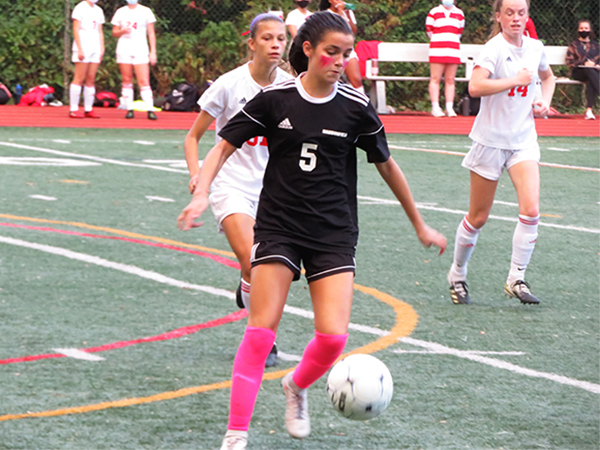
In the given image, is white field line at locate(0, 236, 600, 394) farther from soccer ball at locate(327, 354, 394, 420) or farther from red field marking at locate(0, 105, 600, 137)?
red field marking at locate(0, 105, 600, 137)

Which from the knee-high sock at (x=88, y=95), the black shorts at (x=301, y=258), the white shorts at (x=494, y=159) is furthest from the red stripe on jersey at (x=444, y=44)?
the black shorts at (x=301, y=258)

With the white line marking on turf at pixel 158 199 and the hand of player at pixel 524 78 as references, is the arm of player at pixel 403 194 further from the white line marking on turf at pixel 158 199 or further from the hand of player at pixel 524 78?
the white line marking on turf at pixel 158 199

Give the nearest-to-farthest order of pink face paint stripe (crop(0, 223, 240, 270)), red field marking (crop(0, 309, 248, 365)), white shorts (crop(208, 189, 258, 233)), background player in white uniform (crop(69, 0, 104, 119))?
red field marking (crop(0, 309, 248, 365)) → white shorts (crop(208, 189, 258, 233)) → pink face paint stripe (crop(0, 223, 240, 270)) → background player in white uniform (crop(69, 0, 104, 119))

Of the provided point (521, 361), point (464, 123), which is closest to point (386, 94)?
point (464, 123)

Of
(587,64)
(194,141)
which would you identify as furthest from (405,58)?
(194,141)

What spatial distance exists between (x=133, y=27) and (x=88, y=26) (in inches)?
34.9

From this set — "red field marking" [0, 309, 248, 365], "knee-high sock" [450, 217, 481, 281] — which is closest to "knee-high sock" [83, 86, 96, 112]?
"knee-high sock" [450, 217, 481, 281]

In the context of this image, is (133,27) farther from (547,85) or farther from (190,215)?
(190,215)

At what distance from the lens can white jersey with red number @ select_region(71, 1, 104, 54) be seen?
18.4 m

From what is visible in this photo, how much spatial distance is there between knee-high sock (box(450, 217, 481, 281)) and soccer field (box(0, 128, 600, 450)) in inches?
7.9

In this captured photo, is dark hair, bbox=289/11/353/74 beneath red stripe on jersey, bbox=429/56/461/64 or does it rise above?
above

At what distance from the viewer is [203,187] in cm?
444

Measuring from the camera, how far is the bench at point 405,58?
21.9m

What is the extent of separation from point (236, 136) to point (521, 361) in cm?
209
